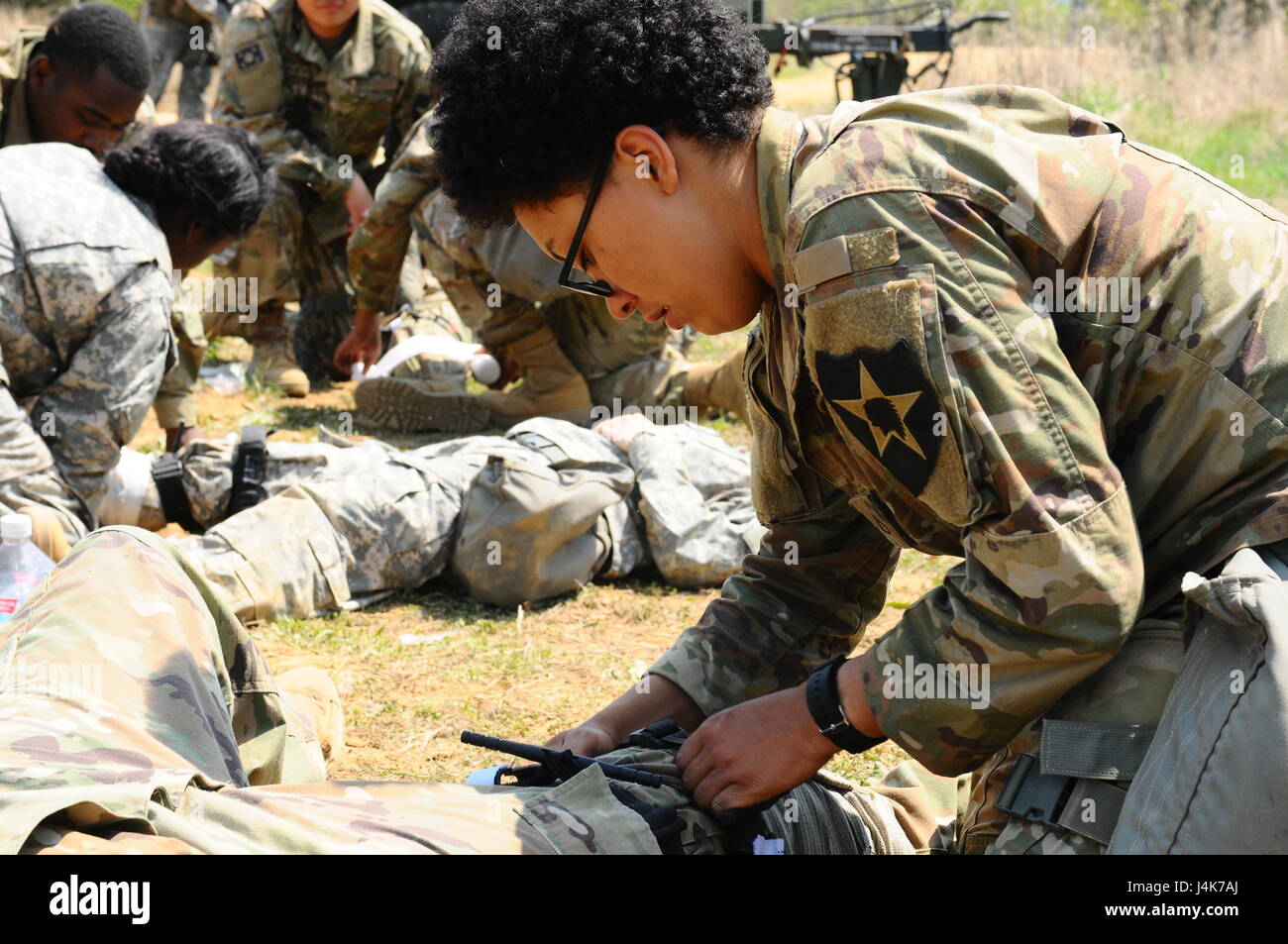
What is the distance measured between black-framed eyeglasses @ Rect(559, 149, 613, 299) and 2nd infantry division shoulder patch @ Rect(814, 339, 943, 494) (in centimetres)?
41

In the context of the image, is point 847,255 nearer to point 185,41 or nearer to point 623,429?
point 623,429

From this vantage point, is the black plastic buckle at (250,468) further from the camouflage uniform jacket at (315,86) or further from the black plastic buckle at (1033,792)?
the black plastic buckle at (1033,792)

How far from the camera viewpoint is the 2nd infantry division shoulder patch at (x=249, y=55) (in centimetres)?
700

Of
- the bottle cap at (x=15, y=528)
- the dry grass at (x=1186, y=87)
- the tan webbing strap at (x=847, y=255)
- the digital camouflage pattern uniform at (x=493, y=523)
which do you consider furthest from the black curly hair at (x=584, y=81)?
the dry grass at (x=1186, y=87)

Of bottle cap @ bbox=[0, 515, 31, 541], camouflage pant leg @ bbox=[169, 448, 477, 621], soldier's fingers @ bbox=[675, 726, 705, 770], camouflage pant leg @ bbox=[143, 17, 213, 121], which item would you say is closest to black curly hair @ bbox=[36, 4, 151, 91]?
camouflage pant leg @ bbox=[169, 448, 477, 621]

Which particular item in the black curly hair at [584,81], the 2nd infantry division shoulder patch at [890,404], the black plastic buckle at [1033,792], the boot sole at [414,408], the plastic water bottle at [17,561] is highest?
the black curly hair at [584,81]

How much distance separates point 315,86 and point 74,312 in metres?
3.35

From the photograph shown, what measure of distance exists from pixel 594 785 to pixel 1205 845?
848mm

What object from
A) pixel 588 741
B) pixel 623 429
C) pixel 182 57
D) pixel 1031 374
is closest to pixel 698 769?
pixel 588 741

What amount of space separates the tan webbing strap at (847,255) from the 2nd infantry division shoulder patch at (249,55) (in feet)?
19.6

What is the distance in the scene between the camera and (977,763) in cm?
193

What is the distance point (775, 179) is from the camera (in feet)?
6.32
